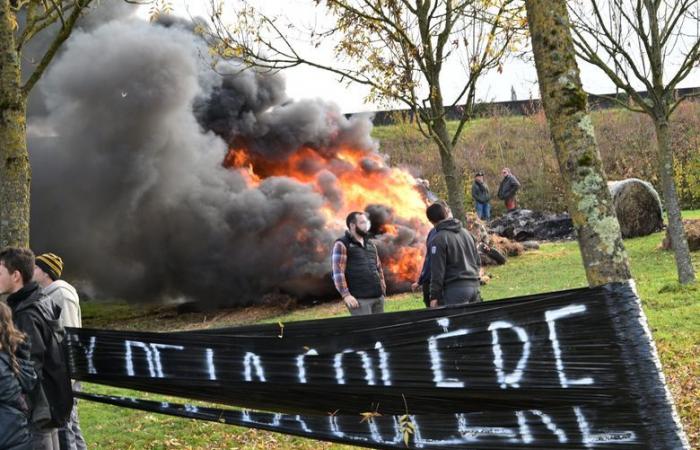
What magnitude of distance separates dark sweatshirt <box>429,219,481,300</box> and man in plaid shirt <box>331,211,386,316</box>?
115cm

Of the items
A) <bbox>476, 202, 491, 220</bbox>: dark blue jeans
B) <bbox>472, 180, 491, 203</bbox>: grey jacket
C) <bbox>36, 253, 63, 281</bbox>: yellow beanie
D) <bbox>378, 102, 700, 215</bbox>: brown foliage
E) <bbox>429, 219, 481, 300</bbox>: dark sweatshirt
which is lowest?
<bbox>429, 219, 481, 300</bbox>: dark sweatshirt

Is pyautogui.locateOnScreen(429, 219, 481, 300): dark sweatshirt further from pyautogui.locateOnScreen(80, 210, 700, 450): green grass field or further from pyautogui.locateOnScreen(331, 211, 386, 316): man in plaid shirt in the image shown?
pyautogui.locateOnScreen(80, 210, 700, 450): green grass field

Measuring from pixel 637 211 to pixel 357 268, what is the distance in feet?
44.9

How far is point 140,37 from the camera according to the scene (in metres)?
18.5

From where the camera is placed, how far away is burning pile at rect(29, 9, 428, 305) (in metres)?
17.6

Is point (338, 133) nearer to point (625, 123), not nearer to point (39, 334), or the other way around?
point (39, 334)

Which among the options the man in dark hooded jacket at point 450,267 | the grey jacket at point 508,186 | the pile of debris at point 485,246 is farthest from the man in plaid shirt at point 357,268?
the grey jacket at point 508,186

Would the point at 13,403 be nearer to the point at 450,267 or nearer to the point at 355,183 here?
the point at 450,267

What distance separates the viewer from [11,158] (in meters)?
7.87

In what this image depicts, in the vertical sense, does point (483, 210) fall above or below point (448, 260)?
above

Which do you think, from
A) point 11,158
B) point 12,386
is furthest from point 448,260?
point 11,158

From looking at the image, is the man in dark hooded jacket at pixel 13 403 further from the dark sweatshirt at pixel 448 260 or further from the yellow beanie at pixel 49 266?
the dark sweatshirt at pixel 448 260

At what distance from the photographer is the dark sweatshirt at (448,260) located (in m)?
7.62

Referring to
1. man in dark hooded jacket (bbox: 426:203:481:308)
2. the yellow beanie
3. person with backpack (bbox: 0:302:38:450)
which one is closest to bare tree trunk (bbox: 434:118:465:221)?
man in dark hooded jacket (bbox: 426:203:481:308)
